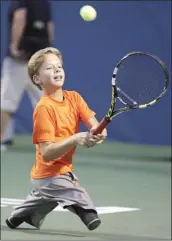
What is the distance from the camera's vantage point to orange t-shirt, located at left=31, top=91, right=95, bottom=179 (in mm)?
5219

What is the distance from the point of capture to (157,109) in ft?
33.8

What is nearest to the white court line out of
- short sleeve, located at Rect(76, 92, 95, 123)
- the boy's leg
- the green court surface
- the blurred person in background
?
the green court surface

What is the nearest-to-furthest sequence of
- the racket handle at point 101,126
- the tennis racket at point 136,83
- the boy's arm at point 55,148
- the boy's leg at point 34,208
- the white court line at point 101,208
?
the racket handle at point 101,126 < the tennis racket at point 136,83 < the boy's arm at point 55,148 < the boy's leg at point 34,208 < the white court line at point 101,208

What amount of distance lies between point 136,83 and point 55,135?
627 mm

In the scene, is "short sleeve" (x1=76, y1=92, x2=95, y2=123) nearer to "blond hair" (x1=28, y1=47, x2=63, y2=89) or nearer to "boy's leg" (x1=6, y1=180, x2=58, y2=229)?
"blond hair" (x1=28, y1=47, x2=63, y2=89)

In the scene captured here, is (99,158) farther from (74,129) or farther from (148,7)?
(74,129)

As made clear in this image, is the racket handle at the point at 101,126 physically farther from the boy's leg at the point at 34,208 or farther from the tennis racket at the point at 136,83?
the boy's leg at the point at 34,208

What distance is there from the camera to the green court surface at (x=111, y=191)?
6.31 metres

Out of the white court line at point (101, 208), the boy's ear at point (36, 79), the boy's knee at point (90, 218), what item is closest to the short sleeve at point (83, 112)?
the boy's ear at point (36, 79)

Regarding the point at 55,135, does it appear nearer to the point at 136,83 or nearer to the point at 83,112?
the point at 83,112

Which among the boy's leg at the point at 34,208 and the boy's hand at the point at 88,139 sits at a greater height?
the boy's hand at the point at 88,139

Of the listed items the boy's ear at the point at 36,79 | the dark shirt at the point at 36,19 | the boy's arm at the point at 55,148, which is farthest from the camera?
the dark shirt at the point at 36,19

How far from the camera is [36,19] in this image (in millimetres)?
10047

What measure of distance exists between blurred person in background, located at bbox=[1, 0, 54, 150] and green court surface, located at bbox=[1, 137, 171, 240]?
709 mm
